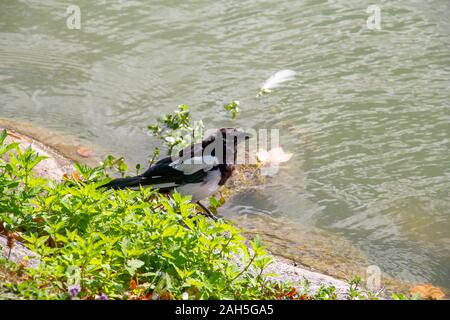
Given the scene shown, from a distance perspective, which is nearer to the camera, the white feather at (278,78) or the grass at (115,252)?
the grass at (115,252)

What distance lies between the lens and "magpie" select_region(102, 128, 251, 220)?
5.22m

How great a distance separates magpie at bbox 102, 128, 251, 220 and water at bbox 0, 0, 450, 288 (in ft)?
2.44

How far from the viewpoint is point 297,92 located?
26.0 feet

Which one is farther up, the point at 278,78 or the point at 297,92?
the point at 278,78

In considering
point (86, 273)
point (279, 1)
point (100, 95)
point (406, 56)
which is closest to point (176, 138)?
point (100, 95)

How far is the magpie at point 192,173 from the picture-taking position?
522 centimetres

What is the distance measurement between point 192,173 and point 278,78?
10.4ft

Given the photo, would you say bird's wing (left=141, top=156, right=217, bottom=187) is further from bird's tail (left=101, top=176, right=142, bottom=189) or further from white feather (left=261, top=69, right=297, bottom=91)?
white feather (left=261, top=69, right=297, bottom=91)

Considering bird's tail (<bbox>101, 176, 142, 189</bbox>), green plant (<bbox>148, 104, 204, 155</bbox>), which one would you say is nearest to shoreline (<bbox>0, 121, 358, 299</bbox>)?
bird's tail (<bbox>101, 176, 142, 189</bbox>)

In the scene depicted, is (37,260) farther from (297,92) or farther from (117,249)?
(297,92)

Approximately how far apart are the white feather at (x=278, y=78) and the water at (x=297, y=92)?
0.11 m

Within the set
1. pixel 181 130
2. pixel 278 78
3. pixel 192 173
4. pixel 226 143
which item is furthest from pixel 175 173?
pixel 278 78

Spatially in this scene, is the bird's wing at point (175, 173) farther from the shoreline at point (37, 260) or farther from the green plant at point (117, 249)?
the green plant at point (117, 249)

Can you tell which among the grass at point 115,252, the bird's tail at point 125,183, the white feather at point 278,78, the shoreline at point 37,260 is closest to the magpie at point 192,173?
the bird's tail at point 125,183
